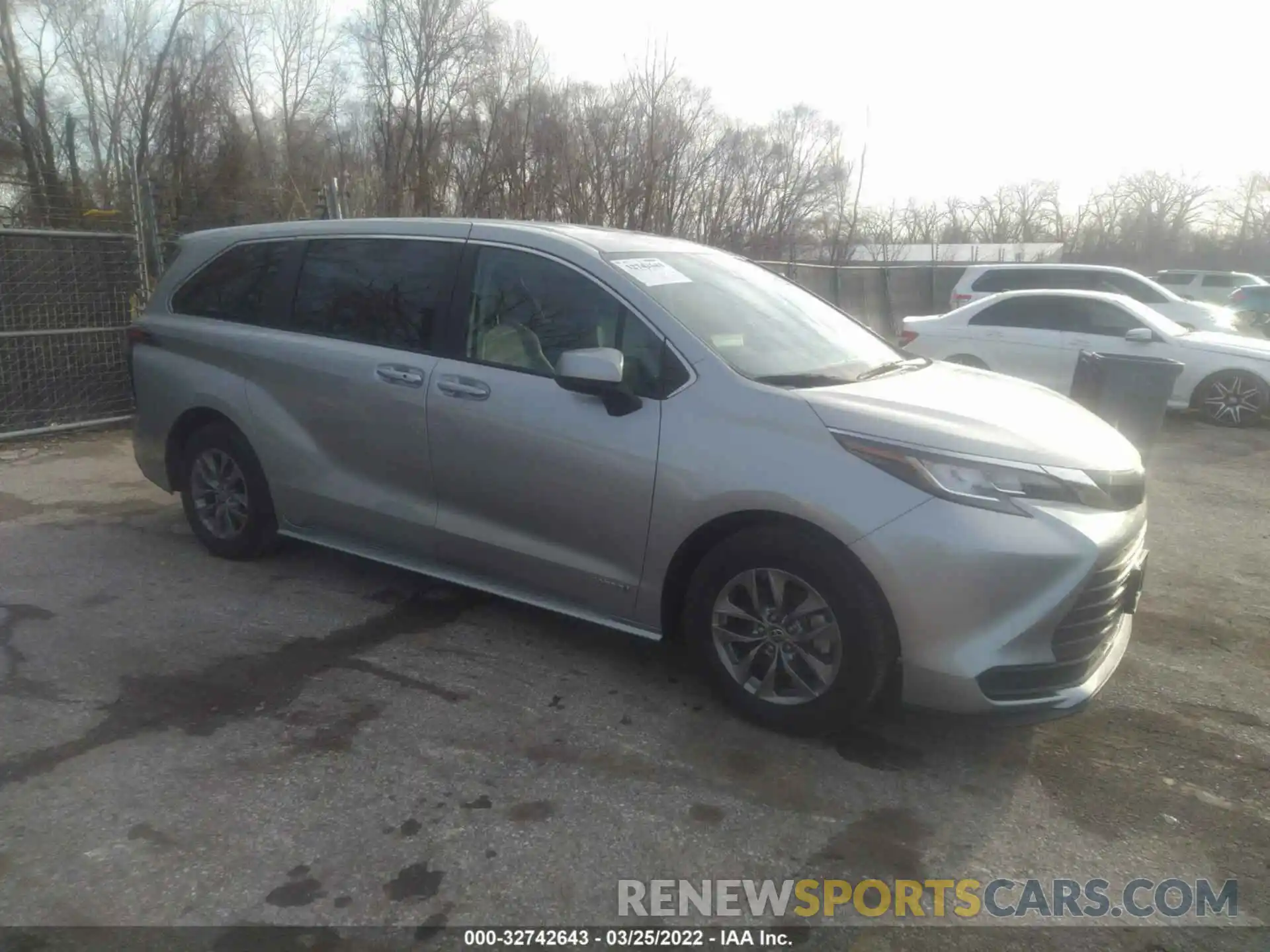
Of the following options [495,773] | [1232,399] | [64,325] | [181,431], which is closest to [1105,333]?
[1232,399]

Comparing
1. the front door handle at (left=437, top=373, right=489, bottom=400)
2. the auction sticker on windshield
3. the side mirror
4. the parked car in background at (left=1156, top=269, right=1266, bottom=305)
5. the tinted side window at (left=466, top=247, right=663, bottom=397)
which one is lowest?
the front door handle at (left=437, top=373, right=489, bottom=400)

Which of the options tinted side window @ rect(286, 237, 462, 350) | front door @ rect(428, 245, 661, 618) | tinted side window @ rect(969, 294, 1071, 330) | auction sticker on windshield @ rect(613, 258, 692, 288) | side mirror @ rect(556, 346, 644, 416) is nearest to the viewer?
side mirror @ rect(556, 346, 644, 416)

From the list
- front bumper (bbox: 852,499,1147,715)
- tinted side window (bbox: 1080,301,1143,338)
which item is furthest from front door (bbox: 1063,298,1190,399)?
front bumper (bbox: 852,499,1147,715)

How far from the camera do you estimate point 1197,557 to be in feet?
19.8

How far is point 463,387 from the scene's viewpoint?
167 inches

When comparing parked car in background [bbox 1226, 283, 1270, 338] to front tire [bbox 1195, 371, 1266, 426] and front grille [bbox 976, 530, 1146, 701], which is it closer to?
front tire [bbox 1195, 371, 1266, 426]

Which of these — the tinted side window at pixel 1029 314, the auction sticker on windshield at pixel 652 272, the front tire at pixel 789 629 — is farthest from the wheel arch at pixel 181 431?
the tinted side window at pixel 1029 314

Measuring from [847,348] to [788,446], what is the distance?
1.16 metres

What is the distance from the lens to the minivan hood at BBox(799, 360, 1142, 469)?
3.37 metres

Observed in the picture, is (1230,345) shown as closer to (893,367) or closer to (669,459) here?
(893,367)

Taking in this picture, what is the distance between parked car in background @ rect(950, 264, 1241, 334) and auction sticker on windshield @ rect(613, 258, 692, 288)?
10.5m

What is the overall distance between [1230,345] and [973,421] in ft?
31.0

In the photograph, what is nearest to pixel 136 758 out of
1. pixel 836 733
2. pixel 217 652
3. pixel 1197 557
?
pixel 217 652

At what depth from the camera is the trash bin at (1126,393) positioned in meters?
8.30
